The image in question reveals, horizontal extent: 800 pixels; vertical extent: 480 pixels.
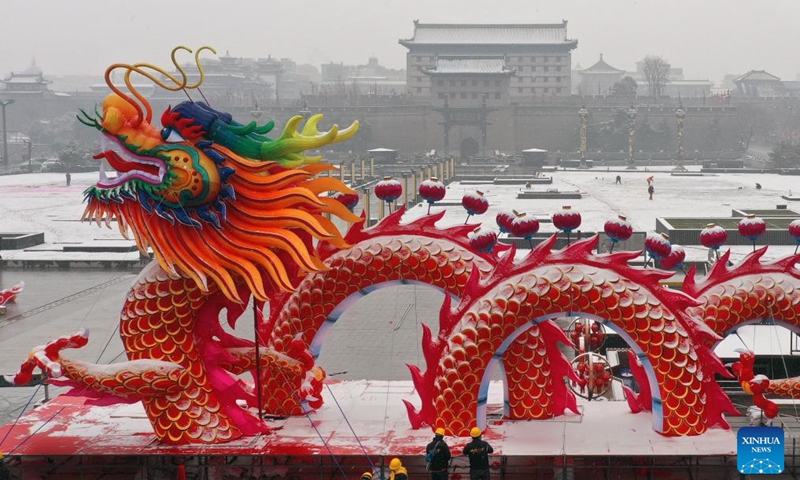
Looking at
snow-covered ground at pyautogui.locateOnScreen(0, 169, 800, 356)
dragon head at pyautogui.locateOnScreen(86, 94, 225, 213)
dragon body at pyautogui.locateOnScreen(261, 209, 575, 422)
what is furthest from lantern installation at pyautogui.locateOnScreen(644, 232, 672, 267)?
snow-covered ground at pyautogui.locateOnScreen(0, 169, 800, 356)

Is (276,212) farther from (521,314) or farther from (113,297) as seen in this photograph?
(113,297)

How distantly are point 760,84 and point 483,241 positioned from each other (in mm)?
96842

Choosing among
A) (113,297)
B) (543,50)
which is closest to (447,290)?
(113,297)

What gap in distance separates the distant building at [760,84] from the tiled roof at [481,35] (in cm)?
2403

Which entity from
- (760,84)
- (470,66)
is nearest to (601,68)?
(760,84)

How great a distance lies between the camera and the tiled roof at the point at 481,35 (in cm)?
8050

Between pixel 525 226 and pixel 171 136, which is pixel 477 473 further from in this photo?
pixel 171 136

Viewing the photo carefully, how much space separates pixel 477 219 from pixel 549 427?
21.3 meters

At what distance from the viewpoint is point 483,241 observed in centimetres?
1060

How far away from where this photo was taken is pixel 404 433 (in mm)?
10031

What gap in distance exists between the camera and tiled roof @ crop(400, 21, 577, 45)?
8050 centimetres

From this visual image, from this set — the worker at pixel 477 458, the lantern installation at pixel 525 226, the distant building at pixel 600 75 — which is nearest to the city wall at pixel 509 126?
the distant building at pixel 600 75

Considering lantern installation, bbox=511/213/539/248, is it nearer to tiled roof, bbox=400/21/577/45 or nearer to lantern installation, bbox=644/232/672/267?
lantern installation, bbox=644/232/672/267

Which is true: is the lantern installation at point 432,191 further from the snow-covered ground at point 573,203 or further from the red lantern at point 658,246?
the snow-covered ground at point 573,203
